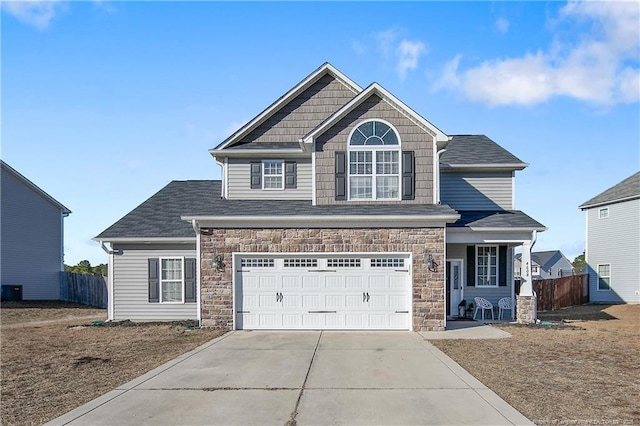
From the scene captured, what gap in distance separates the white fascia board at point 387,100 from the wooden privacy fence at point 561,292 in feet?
40.9

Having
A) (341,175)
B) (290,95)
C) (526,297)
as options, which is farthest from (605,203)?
(290,95)

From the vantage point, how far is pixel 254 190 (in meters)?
17.6

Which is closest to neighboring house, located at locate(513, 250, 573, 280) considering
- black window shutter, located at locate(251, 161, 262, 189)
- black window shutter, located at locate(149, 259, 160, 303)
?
black window shutter, located at locate(251, 161, 262, 189)

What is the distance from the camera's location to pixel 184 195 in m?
20.8

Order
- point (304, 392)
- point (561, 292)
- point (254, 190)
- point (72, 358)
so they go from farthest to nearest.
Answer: point (561, 292), point (254, 190), point (72, 358), point (304, 392)

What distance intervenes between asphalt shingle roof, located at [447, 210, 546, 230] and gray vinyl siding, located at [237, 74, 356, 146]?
20.5 ft

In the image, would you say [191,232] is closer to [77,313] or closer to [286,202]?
[286,202]

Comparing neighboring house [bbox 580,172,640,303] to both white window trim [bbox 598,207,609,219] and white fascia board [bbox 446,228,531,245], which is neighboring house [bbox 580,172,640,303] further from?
white fascia board [bbox 446,228,531,245]

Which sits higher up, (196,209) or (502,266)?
(196,209)

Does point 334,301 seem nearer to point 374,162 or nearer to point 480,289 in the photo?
point 374,162

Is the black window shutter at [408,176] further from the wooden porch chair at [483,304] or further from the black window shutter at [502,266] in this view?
the wooden porch chair at [483,304]

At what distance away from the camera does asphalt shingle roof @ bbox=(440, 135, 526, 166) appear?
1869 centimetres

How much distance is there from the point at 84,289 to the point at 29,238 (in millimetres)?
4270

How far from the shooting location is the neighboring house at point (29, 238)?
26.1 metres
